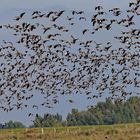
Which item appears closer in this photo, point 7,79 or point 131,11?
point 131,11

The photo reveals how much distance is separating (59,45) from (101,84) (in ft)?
36.3

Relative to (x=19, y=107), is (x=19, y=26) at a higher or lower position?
higher

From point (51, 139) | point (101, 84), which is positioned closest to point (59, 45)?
point (101, 84)

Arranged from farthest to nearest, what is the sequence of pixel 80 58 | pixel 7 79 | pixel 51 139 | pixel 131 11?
pixel 51 139, pixel 7 79, pixel 80 58, pixel 131 11

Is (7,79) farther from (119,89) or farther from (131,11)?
(131,11)

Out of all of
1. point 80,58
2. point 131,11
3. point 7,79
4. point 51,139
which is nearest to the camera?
point 131,11

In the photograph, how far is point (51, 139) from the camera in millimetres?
52656

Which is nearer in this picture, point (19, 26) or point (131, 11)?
point (131, 11)

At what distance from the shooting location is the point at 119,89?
35.3 m

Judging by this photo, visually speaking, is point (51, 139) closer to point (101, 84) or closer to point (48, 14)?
point (101, 84)

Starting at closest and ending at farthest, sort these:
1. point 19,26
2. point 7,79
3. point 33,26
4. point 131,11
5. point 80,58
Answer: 1. point 131,11
2. point 33,26
3. point 19,26
4. point 80,58
5. point 7,79

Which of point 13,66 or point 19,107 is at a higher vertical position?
point 13,66

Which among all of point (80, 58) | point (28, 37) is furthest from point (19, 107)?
point (28, 37)

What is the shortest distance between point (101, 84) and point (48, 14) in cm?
1504
